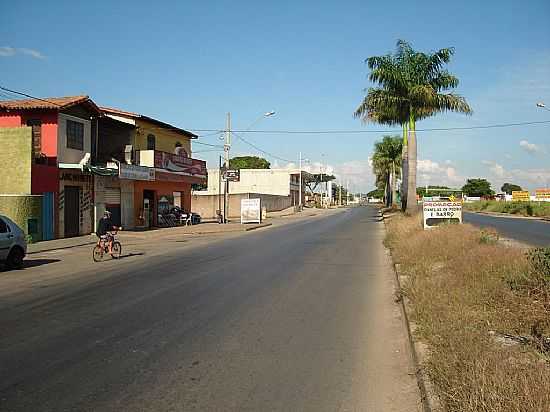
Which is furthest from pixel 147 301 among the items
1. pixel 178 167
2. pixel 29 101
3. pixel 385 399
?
pixel 178 167

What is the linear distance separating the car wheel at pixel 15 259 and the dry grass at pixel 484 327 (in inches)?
438

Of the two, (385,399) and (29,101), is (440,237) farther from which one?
(29,101)

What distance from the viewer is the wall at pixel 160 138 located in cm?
3597

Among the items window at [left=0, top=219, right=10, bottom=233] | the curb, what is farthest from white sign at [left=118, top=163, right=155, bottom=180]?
the curb

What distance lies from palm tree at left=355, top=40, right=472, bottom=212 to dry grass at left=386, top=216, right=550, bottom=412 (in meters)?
20.3

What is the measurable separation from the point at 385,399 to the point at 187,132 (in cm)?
3839

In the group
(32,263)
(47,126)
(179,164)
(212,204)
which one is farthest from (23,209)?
(212,204)

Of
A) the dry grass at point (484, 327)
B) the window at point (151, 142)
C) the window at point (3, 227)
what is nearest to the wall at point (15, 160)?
the window at point (3, 227)

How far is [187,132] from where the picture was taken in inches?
1658

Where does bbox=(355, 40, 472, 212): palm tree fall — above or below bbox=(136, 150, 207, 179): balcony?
above

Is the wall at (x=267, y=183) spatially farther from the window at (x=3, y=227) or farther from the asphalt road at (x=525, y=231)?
the window at (x=3, y=227)

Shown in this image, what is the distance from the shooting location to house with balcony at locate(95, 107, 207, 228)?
31.5m

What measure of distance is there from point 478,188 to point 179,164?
431 ft

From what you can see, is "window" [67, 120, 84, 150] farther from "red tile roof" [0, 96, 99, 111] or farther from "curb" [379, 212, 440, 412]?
"curb" [379, 212, 440, 412]
